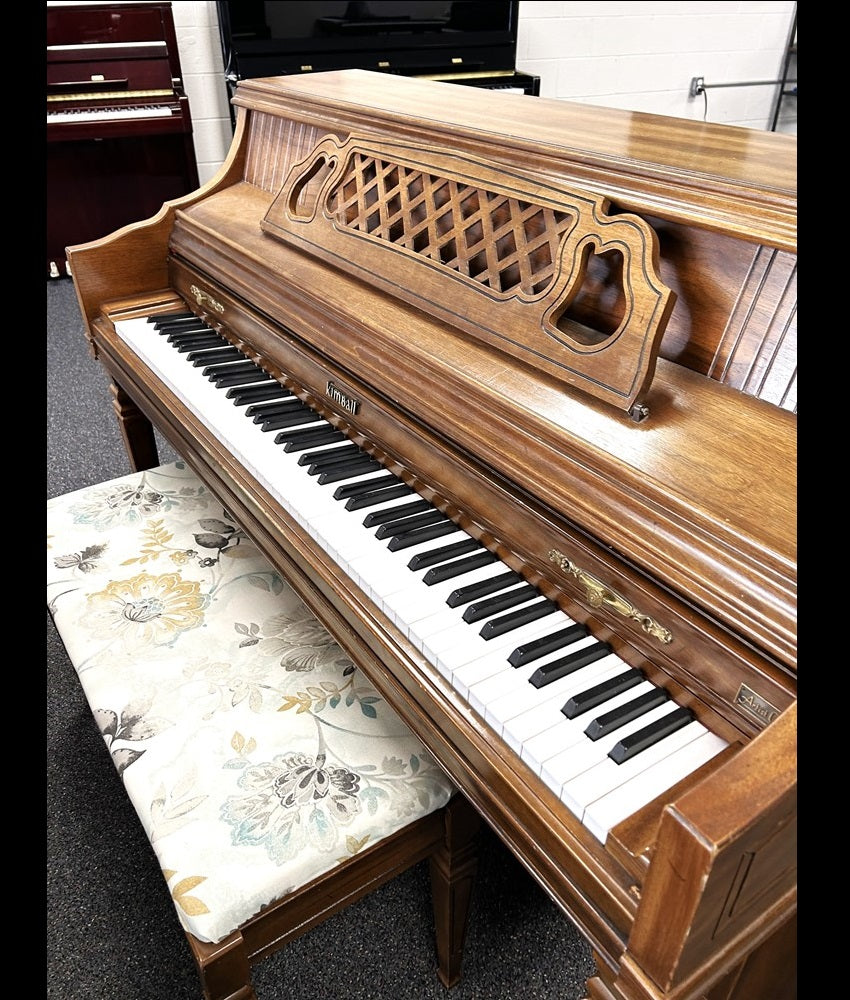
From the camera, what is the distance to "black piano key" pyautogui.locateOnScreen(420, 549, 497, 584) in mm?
999

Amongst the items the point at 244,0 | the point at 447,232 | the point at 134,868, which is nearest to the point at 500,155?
the point at 447,232

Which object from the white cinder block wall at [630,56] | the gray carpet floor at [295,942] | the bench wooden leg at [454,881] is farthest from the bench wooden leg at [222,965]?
the white cinder block wall at [630,56]

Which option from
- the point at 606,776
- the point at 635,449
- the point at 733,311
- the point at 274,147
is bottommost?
the point at 606,776

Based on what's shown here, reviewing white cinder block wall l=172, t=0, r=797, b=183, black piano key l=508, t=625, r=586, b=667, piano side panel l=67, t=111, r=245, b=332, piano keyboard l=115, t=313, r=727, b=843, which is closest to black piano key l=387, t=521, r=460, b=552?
piano keyboard l=115, t=313, r=727, b=843

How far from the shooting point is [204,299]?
5.85 ft

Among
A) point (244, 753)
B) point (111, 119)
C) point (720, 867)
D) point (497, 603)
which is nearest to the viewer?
point (720, 867)

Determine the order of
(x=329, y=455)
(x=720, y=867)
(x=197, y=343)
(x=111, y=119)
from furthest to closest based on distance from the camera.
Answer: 1. (x=111, y=119)
2. (x=197, y=343)
3. (x=329, y=455)
4. (x=720, y=867)

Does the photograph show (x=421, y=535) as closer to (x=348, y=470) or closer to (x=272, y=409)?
(x=348, y=470)

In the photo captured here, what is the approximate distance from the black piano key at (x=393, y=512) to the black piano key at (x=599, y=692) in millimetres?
401

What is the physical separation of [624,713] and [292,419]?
0.83 meters

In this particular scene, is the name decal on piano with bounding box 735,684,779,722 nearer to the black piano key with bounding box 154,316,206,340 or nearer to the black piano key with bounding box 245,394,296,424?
the black piano key with bounding box 245,394,296,424

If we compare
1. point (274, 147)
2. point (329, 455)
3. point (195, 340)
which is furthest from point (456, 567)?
point (274, 147)
